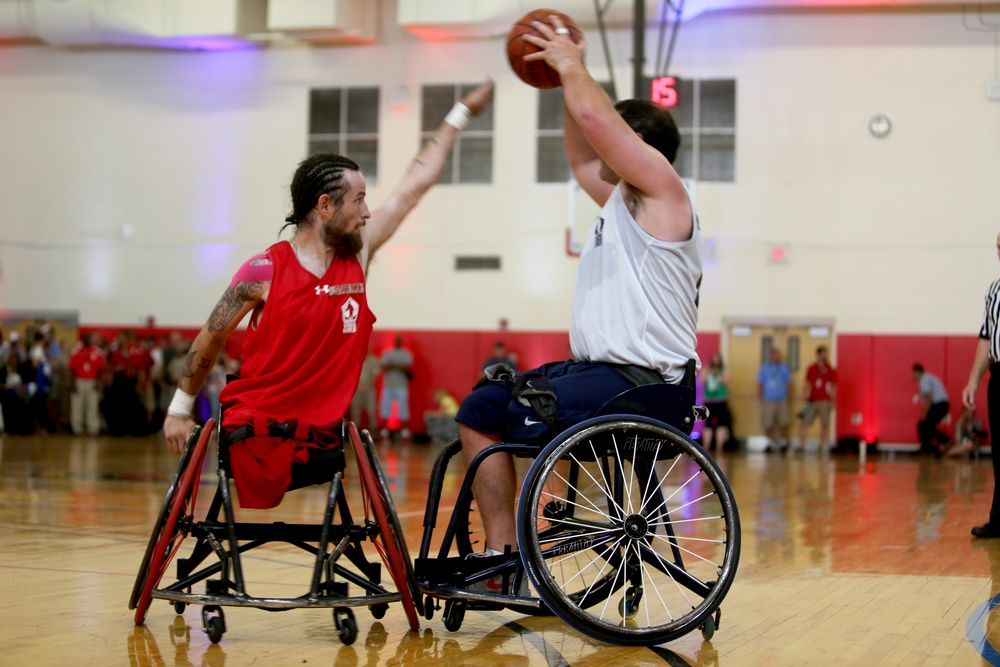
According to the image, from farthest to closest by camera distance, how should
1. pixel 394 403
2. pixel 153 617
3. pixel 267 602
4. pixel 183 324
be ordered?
pixel 183 324, pixel 394 403, pixel 153 617, pixel 267 602

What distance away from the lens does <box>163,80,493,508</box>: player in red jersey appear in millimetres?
3236

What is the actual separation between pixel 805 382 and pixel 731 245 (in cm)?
237

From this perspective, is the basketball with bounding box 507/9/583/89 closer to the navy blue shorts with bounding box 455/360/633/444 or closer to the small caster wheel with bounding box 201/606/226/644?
the navy blue shorts with bounding box 455/360/633/444

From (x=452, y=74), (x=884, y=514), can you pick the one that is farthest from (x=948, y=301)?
(x=884, y=514)

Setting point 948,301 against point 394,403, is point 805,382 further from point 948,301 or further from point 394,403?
point 394,403

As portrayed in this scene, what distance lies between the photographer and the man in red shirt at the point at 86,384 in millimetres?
17562

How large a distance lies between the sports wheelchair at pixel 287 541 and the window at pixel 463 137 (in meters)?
15.2

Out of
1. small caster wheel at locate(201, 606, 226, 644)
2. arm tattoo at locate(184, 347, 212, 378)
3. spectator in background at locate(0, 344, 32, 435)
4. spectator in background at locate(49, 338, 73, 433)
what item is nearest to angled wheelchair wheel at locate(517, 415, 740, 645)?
small caster wheel at locate(201, 606, 226, 644)

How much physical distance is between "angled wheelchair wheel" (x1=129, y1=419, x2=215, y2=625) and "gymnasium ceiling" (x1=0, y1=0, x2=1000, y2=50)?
1485 cm

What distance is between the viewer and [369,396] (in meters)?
17.9

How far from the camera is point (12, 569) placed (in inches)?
170

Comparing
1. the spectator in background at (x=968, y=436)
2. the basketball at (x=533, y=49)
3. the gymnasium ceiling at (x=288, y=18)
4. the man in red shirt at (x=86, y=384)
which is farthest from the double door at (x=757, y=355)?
the basketball at (x=533, y=49)

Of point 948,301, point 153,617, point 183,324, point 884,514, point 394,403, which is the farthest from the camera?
point 183,324

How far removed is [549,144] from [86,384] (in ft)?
26.9
